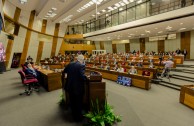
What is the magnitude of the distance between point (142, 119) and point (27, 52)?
1461 centimetres

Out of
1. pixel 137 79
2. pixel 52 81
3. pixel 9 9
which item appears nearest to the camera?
pixel 52 81

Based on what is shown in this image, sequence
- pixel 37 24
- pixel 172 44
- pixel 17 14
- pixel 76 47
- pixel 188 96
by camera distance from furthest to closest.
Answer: pixel 76 47
pixel 172 44
pixel 37 24
pixel 17 14
pixel 188 96

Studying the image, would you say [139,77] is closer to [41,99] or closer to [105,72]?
[105,72]

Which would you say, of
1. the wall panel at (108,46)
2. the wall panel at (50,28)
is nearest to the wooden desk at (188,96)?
the wall panel at (50,28)

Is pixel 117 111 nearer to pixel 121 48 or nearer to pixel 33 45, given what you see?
pixel 33 45

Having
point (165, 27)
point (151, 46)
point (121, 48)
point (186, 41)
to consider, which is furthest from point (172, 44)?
point (121, 48)

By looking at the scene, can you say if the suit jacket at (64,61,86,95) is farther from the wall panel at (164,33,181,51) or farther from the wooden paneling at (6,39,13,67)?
the wall panel at (164,33,181,51)

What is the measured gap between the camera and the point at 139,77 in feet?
23.2

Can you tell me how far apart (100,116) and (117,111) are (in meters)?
1.03

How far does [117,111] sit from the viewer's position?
4.06m

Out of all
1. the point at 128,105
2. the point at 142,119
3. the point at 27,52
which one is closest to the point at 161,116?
the point at 142,119

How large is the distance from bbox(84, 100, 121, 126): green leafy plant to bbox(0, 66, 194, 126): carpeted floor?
0.90 ft

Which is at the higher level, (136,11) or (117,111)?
(136,11)

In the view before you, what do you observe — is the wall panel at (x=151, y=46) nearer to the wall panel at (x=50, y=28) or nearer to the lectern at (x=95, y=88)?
the wall panel at (x=50, y=28)
